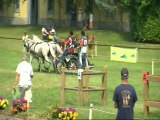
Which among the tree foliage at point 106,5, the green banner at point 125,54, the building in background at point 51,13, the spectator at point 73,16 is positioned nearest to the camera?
the green banner at point 125,54

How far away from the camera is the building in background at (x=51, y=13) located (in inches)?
2502

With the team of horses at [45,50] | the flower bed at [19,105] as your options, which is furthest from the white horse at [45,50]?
the flower bed at [19,105]

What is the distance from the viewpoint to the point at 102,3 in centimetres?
5831

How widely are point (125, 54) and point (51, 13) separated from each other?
38294 millimetres

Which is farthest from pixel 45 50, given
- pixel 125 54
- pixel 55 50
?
pixel 125 54

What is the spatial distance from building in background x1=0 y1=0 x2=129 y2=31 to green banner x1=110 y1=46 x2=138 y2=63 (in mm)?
25440

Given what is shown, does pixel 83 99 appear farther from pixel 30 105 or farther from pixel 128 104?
pixel 128 104

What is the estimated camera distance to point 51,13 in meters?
72.0

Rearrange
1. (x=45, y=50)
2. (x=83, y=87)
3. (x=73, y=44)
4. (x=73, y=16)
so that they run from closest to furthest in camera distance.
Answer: (x=83, y=87) < (x=45, y=50) < (x=73, y=44) < (x=73, y=16)

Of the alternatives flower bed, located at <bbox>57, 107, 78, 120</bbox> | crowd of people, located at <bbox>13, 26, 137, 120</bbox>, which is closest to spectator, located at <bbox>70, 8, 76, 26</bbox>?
crowd of people, located at <bbox>13, 26, 137, 120</bbox>

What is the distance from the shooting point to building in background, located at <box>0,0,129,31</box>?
63562 mm

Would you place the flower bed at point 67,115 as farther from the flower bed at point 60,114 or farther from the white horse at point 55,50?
the white horse at point 55,50

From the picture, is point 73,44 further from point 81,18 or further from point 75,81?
point 81,18

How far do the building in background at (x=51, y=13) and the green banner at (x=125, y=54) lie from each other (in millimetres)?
25440
